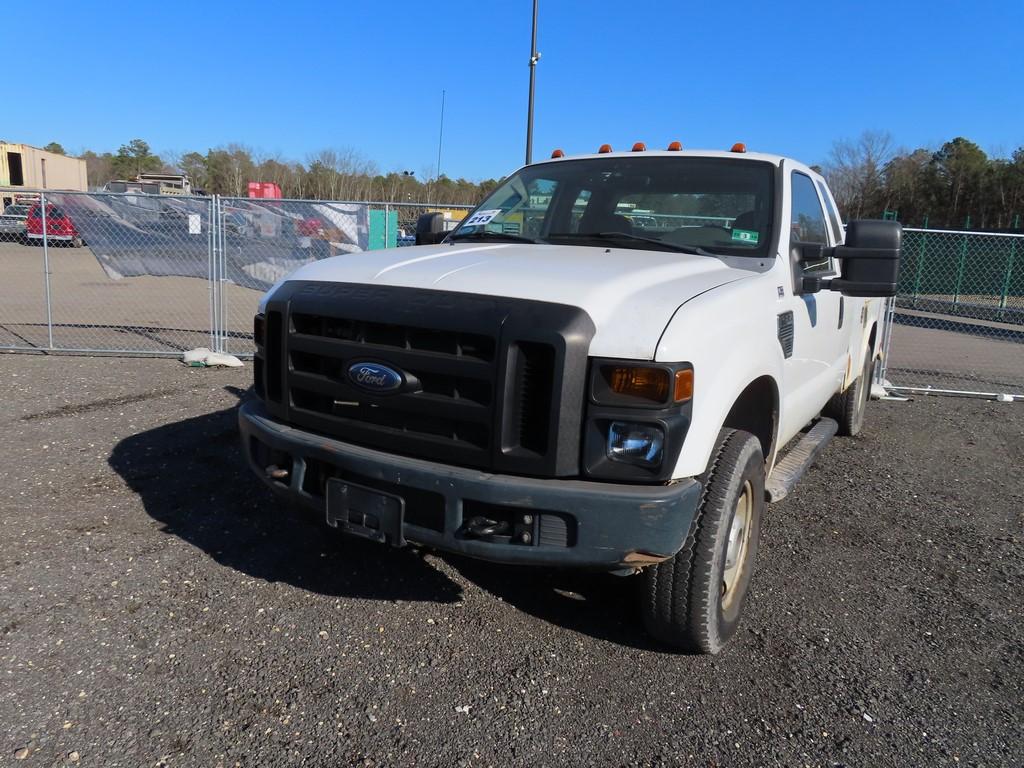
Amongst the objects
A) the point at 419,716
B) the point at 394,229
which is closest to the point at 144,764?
the point at 419,716

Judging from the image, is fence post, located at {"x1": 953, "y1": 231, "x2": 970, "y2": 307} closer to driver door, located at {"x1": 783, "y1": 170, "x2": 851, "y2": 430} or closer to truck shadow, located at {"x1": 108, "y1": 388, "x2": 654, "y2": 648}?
driver door, located at {"x1": 783, "y1": 170, "x2": 851, "y2": 430}

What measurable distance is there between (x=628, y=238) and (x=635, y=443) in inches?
58.7

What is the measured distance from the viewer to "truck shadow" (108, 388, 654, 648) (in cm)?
353

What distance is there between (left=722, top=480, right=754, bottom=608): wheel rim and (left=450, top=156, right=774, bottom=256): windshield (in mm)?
1165

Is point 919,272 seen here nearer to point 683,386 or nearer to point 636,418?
point 683,386

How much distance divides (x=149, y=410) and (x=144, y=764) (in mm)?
4624

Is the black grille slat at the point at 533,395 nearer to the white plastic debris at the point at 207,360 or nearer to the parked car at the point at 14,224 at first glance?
the white plastic debris at the point at 207,360

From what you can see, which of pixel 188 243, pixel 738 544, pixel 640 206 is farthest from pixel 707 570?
pixel 188 243

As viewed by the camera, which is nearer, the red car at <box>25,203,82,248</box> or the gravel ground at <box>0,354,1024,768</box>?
the gravel ground at <box>0,354,1024,768</box>

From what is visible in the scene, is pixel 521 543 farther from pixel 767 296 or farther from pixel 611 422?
pixel 767 296

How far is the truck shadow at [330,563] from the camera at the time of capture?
3527 millimetres

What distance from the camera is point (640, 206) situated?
4145 mm

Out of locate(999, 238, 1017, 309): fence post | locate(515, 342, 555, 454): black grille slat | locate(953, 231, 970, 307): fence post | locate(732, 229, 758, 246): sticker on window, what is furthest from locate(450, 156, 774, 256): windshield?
locate(953, 231, 970, 307): fence post

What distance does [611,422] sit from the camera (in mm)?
2570
